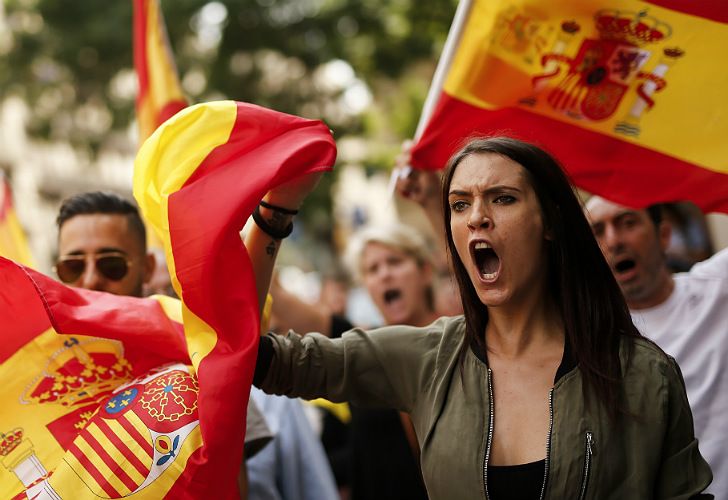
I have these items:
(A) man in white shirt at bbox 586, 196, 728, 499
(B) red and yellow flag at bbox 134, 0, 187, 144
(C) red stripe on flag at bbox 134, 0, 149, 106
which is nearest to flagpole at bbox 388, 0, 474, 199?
(A) man in white shirt at bbox 586, 196, 728, 499

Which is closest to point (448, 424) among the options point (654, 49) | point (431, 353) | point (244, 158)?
point (431, 353)

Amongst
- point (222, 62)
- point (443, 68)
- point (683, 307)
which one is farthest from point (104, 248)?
point (222, 62)

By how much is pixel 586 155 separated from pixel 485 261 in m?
1.30

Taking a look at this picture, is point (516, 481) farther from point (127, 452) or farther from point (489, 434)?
point (127, 452)

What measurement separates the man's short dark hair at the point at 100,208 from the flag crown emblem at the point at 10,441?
3.53 ft

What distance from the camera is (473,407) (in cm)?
249

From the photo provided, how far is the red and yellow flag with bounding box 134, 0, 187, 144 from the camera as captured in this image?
5.05 meters

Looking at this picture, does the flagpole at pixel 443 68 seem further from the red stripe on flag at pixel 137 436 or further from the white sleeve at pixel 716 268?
the red stripe on flag at pixel 137 436

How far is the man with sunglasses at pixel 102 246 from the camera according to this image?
3428 mm

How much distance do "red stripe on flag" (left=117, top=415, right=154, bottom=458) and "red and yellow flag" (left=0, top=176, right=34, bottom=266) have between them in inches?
63.2

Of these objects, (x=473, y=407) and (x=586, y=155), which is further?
(x=586, y=155)

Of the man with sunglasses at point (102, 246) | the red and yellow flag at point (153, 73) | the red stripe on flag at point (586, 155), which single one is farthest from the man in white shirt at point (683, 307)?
the red and yellow flag at point (153, 73)

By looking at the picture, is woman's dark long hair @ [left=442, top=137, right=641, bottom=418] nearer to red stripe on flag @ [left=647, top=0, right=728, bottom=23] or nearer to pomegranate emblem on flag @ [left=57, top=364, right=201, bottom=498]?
pomegranate emblem on flag @ [left=57, top=364, right=201, bottom=498]

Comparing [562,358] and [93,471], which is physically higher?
[562,358]
